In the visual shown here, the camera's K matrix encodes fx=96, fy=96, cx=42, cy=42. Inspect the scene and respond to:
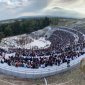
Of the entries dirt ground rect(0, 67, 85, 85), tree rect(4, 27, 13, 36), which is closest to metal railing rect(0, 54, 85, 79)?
dirt ground rect(0, 67, 85, 85)

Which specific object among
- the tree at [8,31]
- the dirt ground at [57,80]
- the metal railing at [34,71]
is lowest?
the dirt ground at [57,80]

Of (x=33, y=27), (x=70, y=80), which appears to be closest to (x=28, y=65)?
(x=70, y=80)

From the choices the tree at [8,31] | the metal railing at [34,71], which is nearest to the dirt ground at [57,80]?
the metal railing at [34,71]

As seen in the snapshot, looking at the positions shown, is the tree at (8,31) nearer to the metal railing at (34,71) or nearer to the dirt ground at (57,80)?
the metal railing at (34,71)

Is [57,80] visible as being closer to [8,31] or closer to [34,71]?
[34,71]

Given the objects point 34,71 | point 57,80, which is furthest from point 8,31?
point 57,80

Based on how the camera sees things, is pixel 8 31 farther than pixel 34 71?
Yes

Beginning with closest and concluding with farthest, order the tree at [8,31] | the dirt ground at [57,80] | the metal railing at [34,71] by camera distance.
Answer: the dirt ground at [57,80] → the metal railing at [34,71] → the tree at [8,31]

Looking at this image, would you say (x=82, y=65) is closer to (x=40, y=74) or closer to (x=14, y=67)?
(x=40, y=74)
